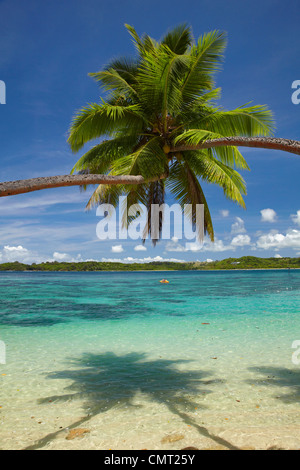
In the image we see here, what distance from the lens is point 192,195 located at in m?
7.85

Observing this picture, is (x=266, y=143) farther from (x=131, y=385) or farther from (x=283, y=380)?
(x=131, y=385)

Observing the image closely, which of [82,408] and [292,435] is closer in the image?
[292,435]

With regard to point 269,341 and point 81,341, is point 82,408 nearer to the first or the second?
point 81,341

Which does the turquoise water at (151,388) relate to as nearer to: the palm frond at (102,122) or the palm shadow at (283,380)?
the palm shadow at (283,380)

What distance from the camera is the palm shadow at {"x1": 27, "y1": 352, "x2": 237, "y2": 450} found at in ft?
15.5

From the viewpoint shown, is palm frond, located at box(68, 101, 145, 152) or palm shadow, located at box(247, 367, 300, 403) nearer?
palm shadow, located at box(247, 367, 300, 403)

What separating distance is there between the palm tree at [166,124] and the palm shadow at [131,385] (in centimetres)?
344

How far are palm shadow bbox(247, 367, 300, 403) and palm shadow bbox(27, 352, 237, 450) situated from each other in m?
0.94

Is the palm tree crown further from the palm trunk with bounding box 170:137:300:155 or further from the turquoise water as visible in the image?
the turquoise water

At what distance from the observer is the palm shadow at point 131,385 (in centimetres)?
472

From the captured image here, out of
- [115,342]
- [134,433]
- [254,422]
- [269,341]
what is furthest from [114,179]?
[269,341]

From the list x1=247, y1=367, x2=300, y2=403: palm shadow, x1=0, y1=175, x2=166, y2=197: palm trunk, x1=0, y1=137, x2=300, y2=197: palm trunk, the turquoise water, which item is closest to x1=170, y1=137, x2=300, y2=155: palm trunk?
x1=0, y1=137, x2=300, y2=197: palm trunk

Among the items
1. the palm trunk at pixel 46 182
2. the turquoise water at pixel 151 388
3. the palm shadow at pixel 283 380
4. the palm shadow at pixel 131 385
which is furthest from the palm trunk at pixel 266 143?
the palm shadow at pixel 283 380
